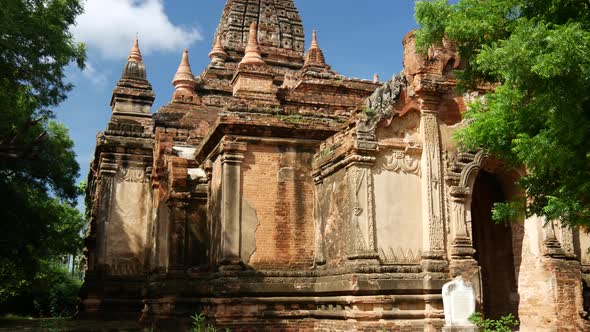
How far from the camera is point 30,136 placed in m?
21.4

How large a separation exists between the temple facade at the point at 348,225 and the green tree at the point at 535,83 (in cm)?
212

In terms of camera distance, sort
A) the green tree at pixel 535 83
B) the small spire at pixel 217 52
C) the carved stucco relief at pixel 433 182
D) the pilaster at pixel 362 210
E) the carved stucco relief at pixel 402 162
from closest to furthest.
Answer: the green tree at pixel 535 83 → the pilaster at pixel 362 210 → the carved stucco relief at pixel 433 182 → the carved stucco relief at pixel 402 162 → the small spire at pixel 217 52

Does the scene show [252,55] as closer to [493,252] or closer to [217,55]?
[493,252]

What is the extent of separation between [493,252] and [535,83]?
322 inches

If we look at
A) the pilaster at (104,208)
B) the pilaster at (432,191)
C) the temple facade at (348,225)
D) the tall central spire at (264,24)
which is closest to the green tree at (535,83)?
the pilaster at (432,191)

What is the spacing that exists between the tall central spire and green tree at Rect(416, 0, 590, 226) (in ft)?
57.5

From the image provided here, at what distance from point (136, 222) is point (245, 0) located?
14226 mm

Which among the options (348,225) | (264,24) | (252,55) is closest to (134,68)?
(252,55)

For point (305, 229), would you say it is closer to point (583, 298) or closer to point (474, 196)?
point (474, 196)

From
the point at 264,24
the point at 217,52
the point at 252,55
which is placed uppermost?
the point at 264,24

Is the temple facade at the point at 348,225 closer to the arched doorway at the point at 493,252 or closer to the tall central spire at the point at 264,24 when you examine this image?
the arched doorway at the point at 493,252

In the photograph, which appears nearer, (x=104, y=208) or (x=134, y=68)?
(x=104, y=208)

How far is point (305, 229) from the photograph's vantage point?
13930 millimetres

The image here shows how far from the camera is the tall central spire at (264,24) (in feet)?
91.0
